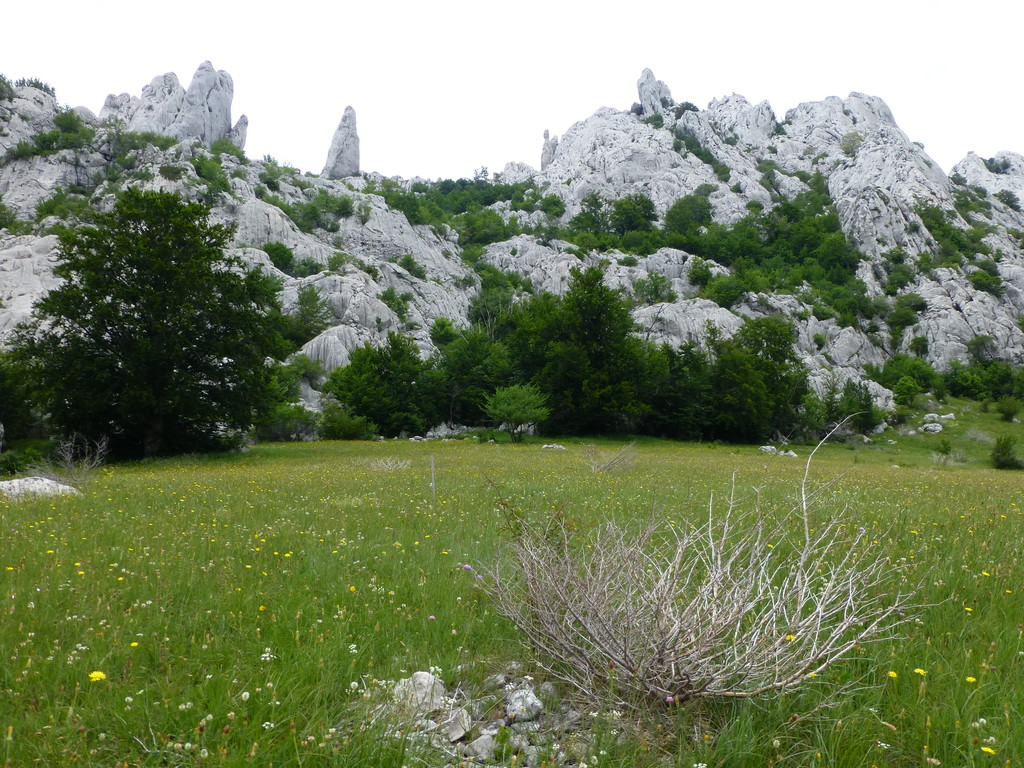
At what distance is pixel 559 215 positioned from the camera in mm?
129375

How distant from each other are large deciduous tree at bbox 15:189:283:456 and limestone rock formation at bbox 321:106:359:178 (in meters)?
122

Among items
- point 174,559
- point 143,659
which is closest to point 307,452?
point 174,559

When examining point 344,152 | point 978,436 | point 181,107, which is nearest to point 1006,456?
point 978,436

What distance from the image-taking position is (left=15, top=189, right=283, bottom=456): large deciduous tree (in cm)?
A: 2562

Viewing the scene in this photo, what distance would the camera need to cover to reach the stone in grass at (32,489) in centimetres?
1142

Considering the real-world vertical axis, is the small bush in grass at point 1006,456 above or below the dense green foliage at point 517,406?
below

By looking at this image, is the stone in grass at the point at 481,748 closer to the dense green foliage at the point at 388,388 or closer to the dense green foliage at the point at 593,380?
the dense green foliage at the point at 593,380

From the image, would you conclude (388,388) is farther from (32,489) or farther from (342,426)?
(32,489)

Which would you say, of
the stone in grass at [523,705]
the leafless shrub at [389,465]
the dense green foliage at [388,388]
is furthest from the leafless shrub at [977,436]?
the stone in grass at [523,705]

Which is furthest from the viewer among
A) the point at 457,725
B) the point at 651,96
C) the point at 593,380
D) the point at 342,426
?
the point at 651,96

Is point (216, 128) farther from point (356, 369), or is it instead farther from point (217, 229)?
point (217, 229)

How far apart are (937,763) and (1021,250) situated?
493 feet

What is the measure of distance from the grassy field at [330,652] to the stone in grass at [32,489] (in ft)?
12.2

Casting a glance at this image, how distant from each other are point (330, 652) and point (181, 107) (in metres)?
145
